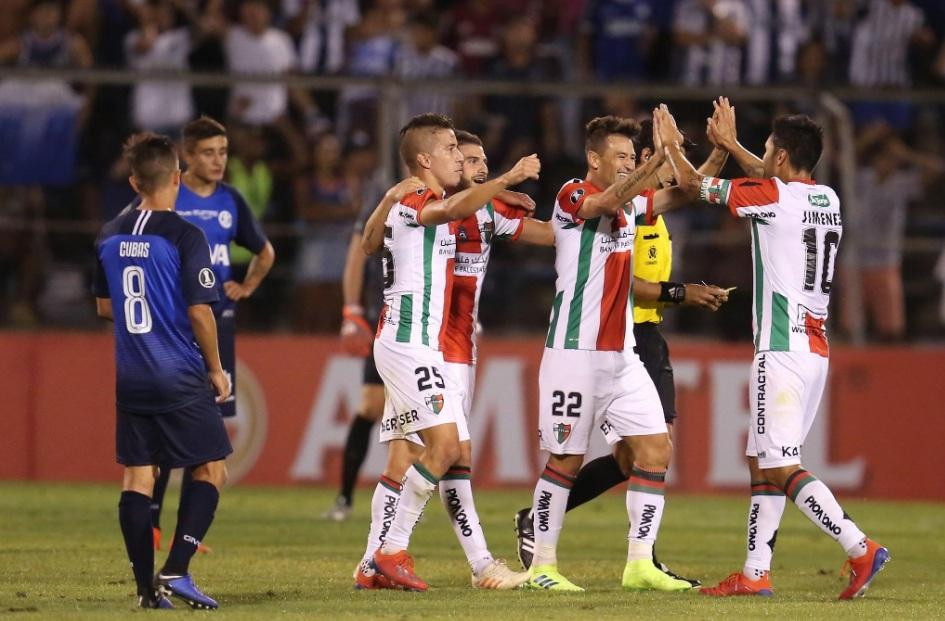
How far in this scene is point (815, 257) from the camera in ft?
29.7

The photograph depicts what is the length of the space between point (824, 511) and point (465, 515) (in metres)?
Answer: 1.91

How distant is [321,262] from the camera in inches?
594

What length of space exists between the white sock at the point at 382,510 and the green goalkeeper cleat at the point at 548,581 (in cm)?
81

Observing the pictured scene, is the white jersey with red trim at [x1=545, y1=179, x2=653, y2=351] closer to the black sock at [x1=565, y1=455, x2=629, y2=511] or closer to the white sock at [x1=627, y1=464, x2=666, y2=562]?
the white sock at [x1=627, y1=464, x2=666, y2=562]

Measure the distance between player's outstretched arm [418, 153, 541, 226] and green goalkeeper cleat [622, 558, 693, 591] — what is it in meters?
2.13

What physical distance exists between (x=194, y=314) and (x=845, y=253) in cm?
848

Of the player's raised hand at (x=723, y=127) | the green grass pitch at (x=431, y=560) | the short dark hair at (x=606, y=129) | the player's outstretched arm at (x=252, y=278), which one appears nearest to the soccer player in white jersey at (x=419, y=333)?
the green grass pitch at (x=431, y=560)

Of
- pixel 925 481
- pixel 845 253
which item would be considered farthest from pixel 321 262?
pixel 925 481

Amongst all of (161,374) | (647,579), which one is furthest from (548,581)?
(161,374)

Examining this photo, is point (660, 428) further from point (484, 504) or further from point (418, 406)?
point (484, 504)

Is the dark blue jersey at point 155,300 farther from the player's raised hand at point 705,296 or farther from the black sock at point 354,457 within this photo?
the black sock at point 354,457

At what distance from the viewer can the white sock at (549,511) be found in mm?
9109

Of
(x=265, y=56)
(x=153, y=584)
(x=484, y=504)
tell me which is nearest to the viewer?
(x=153, y=584)

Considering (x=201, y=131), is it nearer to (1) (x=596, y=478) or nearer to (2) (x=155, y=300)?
(2) (x=155, y=300)
